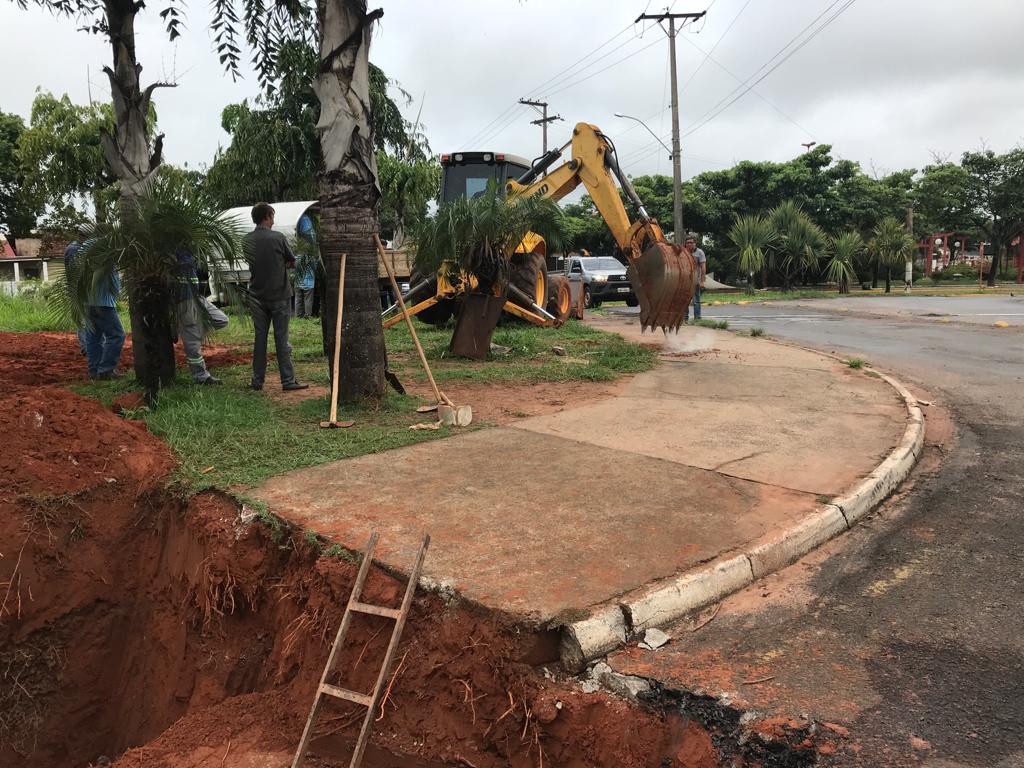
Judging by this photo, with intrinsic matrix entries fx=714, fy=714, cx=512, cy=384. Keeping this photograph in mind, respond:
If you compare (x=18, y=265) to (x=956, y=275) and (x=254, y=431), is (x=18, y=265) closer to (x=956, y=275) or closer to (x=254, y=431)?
(x=254, y=431)

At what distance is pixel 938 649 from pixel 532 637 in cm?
174

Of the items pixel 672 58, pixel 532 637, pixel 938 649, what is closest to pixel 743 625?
pixel 938 649

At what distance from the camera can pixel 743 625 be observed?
3.33 metres

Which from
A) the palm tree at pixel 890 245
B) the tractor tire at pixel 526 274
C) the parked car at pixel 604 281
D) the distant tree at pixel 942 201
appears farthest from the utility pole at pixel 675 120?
the distant tree at pixel 942 201

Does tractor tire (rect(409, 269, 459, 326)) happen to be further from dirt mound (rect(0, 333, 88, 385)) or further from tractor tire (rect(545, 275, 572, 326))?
dirt mound (rect(0, 333, 88, 385))

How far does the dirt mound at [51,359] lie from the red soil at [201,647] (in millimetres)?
3610

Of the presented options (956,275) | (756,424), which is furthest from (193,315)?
(956,275)

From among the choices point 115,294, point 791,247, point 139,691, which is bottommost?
point 139,691

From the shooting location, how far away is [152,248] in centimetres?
648

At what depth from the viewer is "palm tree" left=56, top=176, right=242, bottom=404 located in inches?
252

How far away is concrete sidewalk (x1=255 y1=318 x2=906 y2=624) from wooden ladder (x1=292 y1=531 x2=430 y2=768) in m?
0.15

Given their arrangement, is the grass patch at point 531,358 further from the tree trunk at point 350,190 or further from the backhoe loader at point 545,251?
the tree trunk at point 350,190

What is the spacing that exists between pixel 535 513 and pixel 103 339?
671cm

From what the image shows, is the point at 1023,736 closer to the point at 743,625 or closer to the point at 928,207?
the point at 743,625
